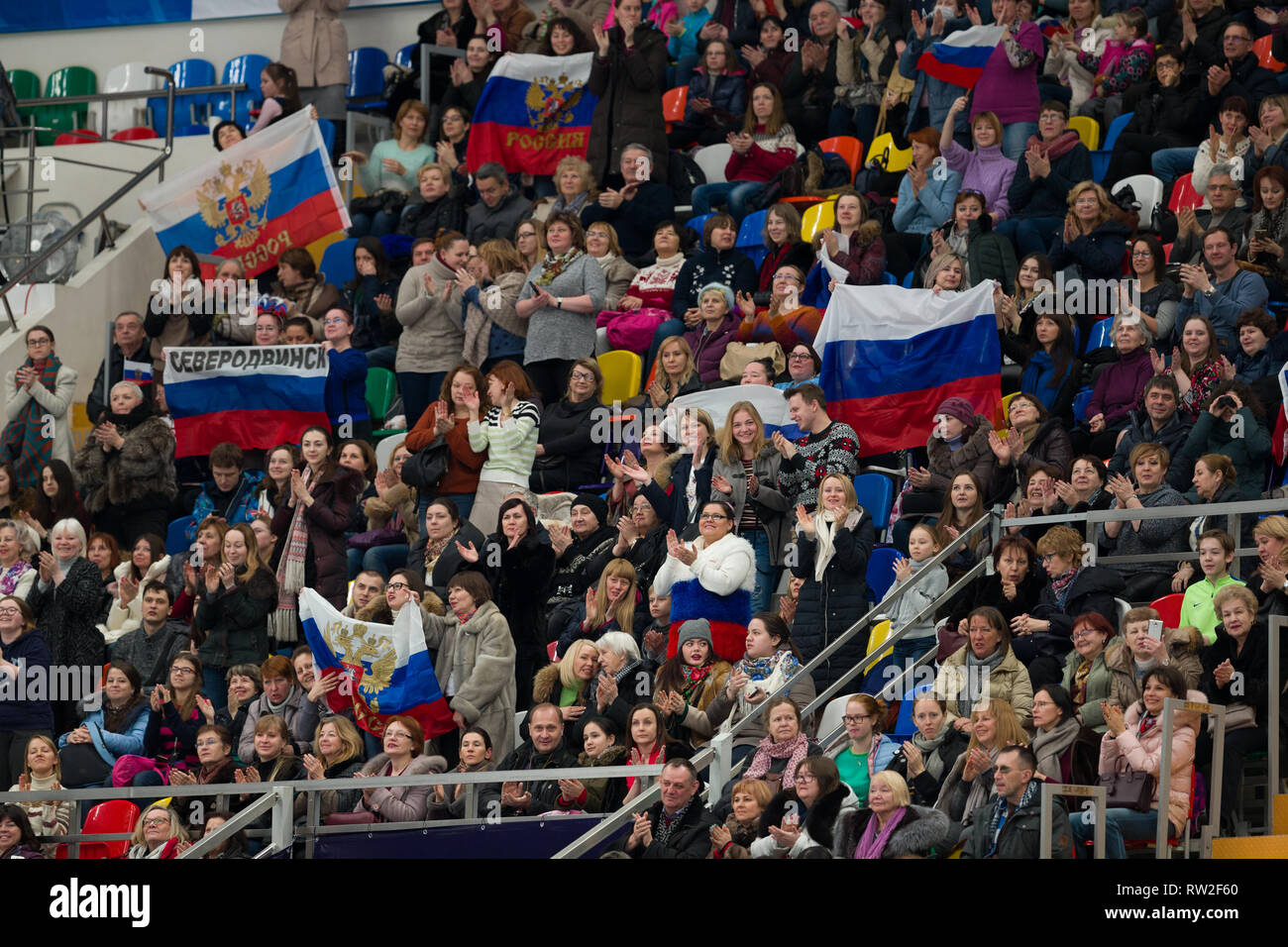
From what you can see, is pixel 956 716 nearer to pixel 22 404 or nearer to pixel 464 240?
pixel 464 240

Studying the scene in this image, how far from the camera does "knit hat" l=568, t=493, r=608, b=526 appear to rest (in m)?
12.1

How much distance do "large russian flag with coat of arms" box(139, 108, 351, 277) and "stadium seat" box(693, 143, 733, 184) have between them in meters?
2.77

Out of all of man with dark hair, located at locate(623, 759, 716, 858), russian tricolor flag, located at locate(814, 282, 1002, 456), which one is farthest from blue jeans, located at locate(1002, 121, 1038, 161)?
man with dark hair, located at locate(623, 759, 716, 858)

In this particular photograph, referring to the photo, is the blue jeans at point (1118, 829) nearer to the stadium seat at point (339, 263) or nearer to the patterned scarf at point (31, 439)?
the patterned scarf at point (31, 439)

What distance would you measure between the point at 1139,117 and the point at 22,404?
7.74 meters

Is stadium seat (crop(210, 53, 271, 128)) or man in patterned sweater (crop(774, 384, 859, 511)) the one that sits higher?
stadium seat (crop(210, 53, 271, 128))

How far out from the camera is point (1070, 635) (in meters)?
9.93

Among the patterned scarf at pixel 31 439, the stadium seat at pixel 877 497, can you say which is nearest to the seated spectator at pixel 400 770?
the stadium seat at pixel 877 497

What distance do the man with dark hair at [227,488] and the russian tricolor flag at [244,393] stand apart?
0.61 metres

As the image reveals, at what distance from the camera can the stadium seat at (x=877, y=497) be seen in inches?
472

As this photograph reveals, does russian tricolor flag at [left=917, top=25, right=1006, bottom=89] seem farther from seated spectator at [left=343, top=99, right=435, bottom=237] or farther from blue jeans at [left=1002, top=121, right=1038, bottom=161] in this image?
seated spectator at [left=343, top=99, right=435, bottom=237]

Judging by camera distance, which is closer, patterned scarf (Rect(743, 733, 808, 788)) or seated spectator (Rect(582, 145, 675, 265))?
patterned scarf (Rect(743, 733, 808, 788))

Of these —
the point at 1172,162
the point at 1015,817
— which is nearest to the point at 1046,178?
the point at 1172,162
